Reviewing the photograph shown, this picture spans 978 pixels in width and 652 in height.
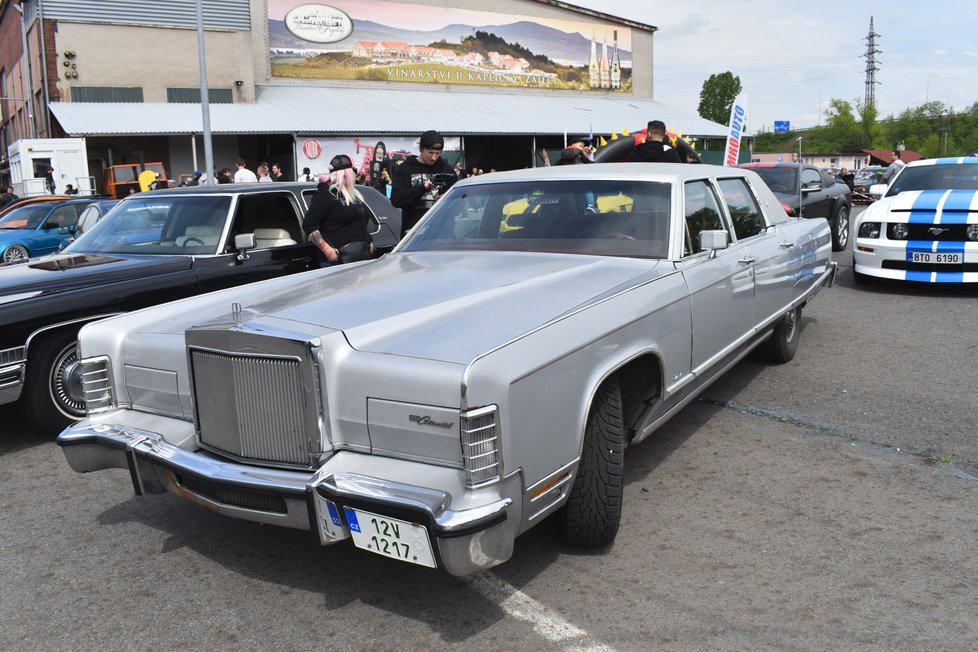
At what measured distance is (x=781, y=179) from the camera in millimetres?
12227

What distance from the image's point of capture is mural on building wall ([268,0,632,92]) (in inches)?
1298

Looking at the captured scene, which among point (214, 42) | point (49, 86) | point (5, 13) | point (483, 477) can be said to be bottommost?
point (483, 477)

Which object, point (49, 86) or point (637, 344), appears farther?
point (49, 86)

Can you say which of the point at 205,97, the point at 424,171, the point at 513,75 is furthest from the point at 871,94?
the point at 424,171

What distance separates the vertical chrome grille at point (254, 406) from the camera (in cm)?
292

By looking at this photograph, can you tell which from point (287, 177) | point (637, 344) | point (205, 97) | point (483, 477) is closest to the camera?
point (483, 477)

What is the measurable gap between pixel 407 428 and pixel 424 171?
197 inches

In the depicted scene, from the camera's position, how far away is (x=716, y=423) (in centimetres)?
511

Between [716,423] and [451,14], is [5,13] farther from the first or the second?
[716,423]

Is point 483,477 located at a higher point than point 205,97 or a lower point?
lower

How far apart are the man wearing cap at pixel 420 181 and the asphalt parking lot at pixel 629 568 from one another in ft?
10.9

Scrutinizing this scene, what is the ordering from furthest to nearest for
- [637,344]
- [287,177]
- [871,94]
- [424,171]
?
1. [871,94]
2. [287,177]
3. [424,171]
4. [637,344]

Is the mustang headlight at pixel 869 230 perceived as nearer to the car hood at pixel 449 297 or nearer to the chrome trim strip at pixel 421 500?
the car hood at pixel 449 297

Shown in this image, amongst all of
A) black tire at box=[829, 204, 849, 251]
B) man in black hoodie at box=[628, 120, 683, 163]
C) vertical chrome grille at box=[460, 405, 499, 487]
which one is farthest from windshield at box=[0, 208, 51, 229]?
vertical chrome grille at box=[460, 405, 499, 487]
